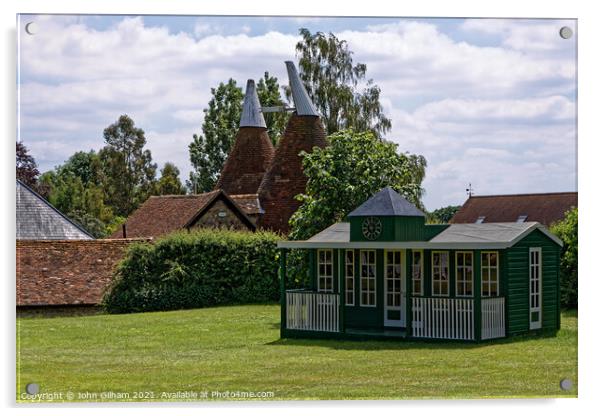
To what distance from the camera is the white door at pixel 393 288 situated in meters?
20.0

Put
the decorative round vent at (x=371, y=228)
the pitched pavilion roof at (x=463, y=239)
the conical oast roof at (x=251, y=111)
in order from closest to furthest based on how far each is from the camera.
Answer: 1. the pitched pavilion roof at (x=463, y=239)
2. the decorative round vent at (x=371, y=228)
3. the conical oast roof at (x=251, y=111)

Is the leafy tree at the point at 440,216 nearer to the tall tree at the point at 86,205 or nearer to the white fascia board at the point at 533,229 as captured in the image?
the white fascia board at the point at 533,229

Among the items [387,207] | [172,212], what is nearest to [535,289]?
[387,207]

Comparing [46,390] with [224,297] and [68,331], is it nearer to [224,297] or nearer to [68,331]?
[68,331]

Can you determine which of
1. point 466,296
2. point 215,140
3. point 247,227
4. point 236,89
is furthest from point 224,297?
point 466,296

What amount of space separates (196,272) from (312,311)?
32.5ft

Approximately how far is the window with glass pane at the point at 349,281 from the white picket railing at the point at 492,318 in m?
2.96

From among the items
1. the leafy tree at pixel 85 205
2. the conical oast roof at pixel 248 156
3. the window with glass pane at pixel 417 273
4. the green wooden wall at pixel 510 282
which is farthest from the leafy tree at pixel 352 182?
the leafy tree at pixel 85 205

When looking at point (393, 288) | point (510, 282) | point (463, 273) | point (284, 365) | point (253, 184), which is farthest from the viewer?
point (253, 184)

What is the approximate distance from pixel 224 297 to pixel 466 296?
39.1ft

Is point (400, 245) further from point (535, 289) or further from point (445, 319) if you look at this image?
point (535, 289)

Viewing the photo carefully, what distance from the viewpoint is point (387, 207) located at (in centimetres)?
1902

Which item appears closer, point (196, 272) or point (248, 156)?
point (196, 272)

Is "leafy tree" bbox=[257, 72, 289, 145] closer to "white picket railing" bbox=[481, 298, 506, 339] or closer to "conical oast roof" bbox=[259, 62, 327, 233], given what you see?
"conical oast roof" bbox=[259, 62, 327, 233]
